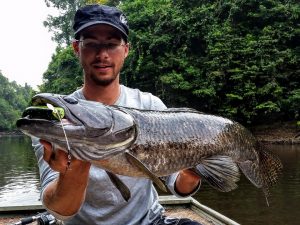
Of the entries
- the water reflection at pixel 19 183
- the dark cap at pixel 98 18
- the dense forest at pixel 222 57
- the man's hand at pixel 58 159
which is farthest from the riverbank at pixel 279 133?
the man's hand at pixel 58 159

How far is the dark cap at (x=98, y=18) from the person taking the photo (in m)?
2.84

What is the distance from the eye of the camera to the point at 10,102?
8538 centimetres

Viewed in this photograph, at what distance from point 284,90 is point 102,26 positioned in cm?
2393

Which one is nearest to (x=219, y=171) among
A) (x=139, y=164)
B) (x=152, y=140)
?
(x=152, y=140)

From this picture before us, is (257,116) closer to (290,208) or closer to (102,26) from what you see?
(290,208)

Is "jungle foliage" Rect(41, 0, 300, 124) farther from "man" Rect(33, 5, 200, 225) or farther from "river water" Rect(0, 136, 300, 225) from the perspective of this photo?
"man" Rect(33, 5, 200, 225)

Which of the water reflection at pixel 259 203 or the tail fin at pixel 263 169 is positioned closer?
the tail fin at pixel 263 169

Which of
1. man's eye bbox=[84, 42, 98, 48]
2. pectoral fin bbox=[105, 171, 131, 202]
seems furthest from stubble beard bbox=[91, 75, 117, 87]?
pectoral fin bbox=[105, 171, 131, 202]

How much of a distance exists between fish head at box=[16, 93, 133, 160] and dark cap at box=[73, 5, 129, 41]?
0.93 metres

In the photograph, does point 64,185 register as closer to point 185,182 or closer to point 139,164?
point 139,164

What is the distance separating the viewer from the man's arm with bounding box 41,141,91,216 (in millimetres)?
2016

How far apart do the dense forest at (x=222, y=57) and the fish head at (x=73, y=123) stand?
22857 millimetres

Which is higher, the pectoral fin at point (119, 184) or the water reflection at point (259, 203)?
the pectoral fin at point (119, 184)

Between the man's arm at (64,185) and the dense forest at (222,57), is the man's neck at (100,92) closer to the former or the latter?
the man's arm at (64,185)
